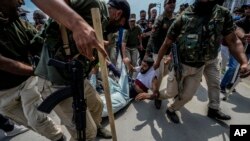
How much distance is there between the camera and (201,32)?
8.41 feet

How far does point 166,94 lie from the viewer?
311cm

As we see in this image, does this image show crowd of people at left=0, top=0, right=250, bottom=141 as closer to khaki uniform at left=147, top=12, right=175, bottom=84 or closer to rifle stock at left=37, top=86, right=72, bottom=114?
khaki uniform at left=147, top=12, right=175, bottom=84

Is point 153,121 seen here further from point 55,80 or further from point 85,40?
point 85,40

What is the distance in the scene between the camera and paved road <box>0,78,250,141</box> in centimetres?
276

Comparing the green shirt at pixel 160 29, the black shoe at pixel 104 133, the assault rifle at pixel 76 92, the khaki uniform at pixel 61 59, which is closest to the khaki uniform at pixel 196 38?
the green shirt at pixel 160 29

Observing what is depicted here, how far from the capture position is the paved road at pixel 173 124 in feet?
9.07

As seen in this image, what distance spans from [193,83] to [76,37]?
2.30 m

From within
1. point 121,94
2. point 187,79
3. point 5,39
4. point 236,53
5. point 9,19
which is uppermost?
point 9,19

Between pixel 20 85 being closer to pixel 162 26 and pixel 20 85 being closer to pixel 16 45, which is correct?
pixel 16 45

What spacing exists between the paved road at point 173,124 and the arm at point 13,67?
1.24 m

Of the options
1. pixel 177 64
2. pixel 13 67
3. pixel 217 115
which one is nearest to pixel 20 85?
pixel 13 67

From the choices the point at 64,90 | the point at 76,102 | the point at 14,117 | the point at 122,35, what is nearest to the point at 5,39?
the point at 14,117

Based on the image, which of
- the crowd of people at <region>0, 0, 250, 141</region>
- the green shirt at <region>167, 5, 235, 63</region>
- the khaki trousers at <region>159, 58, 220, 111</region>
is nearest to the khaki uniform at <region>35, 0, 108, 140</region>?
the crowd of people at <region>0, 0, 250, 141</region>

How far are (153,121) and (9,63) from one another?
212 cm
